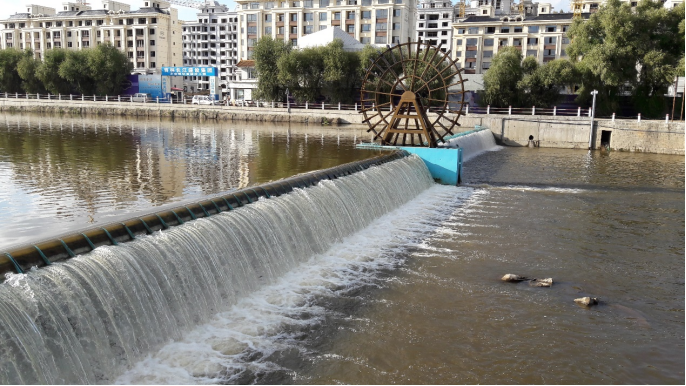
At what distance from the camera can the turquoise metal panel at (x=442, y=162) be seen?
2139 cm

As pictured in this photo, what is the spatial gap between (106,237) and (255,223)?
3.03 metres

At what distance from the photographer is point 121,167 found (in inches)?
776

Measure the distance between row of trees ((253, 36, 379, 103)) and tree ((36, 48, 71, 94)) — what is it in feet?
83.1

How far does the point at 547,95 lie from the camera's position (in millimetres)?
45531

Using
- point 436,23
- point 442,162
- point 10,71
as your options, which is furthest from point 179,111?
point 436,23

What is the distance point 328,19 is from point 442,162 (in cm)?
6800

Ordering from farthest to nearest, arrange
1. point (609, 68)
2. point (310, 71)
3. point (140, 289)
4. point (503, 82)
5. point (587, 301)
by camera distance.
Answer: point (310, 71), point (503, 82), point (609, 68), point (587, 301), point (140, 289)

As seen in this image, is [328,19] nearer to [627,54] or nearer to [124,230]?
[627,54]

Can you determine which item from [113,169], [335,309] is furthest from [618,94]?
[335,309]

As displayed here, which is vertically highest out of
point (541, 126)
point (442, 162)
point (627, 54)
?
point (627, 54)

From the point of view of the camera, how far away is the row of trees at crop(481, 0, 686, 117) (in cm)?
3581

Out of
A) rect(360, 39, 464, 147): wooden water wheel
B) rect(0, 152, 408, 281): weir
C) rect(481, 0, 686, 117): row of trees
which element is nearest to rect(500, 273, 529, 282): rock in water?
rect(0, 152, 408, 281): weir

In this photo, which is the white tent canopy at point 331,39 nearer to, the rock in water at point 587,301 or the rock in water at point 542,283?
the rock in water at point 542,283

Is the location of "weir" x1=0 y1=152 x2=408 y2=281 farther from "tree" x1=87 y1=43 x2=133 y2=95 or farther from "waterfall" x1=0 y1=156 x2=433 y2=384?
"tree" x1=87 y1=43 x2=133 y2=95
